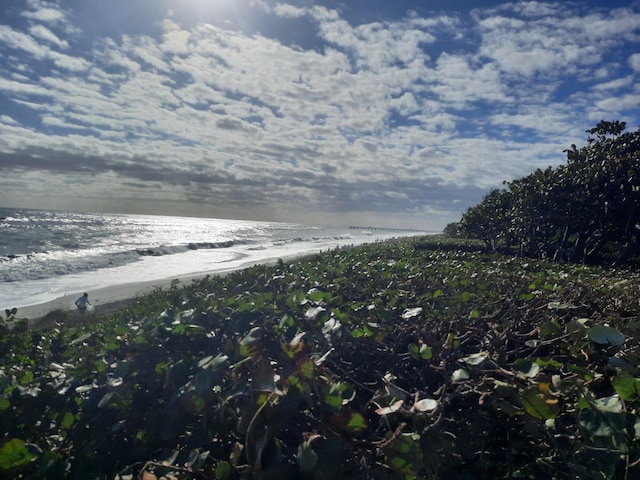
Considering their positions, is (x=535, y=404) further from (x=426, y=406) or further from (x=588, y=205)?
(x=588, y=205)

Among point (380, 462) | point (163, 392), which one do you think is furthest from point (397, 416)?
point (163, 392)

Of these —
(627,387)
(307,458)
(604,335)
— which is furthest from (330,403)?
(604,335)

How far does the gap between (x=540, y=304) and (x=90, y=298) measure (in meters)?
17.1

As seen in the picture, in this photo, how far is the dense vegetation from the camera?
1306 mm

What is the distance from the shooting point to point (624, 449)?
1135 millimetres

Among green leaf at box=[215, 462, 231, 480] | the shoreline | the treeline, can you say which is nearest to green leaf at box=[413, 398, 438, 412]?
green leaf at box=[215, 462, 231, 480]

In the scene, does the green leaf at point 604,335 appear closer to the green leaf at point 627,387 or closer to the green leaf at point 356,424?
the green leaf at point 627,387

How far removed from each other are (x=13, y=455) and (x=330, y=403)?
1.18 m

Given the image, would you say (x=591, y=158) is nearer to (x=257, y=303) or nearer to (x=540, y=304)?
(x=540, y=304)

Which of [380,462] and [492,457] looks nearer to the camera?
[380,462]

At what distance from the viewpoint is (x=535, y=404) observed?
144 centimetres

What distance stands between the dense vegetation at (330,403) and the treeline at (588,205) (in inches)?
613

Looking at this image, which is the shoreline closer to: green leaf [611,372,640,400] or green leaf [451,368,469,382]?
green leaf [451,368,469,382]

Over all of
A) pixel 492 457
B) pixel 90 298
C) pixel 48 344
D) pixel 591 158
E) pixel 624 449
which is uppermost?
pixel 591 158
